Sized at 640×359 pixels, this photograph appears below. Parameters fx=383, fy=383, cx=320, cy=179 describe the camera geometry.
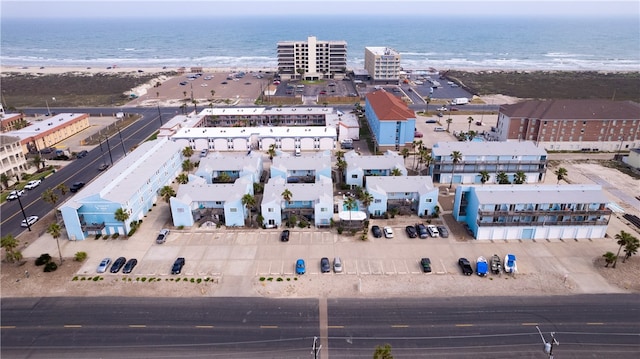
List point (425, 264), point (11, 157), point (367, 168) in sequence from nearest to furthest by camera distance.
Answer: point (425, 264), point (367, 168), point (11, 157)

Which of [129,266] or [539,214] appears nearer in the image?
[129,266]

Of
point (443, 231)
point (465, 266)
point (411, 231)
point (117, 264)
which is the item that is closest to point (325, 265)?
point (411, 231)

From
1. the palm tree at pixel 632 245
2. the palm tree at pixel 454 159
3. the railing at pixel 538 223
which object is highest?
the palm tree at pixel 454 159

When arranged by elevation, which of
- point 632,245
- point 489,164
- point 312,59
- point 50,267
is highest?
point 312,59

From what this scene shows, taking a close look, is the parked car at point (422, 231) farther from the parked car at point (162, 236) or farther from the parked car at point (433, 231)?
the parked car at point (162, 236)

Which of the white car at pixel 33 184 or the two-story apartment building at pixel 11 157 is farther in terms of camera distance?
the two-story apartment building at pixel 11 157

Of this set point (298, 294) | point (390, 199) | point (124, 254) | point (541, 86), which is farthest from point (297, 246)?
point (541, 86)

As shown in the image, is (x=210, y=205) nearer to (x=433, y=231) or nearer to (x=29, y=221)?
(x=29, y=221)

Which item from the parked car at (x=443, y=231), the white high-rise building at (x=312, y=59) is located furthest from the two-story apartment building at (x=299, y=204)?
the white high-rise building at (x=312, y=59)
